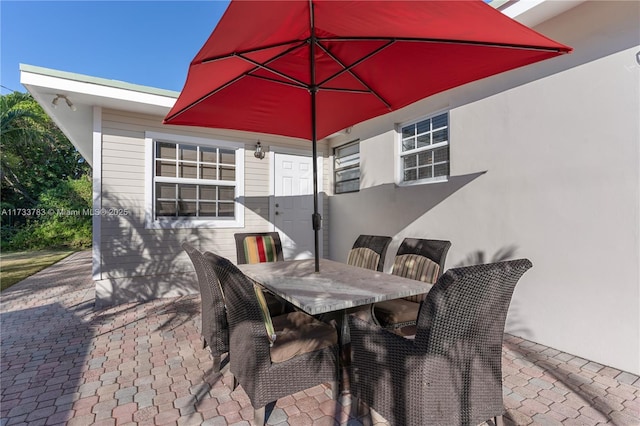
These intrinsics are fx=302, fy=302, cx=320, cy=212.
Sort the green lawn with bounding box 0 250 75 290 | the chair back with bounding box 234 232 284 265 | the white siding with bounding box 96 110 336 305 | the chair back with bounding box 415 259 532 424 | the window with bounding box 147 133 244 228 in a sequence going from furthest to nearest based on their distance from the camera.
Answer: the green lawn with bounding box 0 250 75 290 < the window with bounding box 147 133 244 228 < the white siding with bounding box 96 110 336 305 < the chair back with bounding box 234 232 284 265 < the chair back with bounding box 415 259 532 424

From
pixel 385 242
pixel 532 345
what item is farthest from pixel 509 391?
pixel 385 242

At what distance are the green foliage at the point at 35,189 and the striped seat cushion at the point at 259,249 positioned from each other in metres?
10.8

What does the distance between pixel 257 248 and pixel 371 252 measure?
155cm

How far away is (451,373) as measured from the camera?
1425 millimetres

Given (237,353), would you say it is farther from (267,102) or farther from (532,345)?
(532,345)

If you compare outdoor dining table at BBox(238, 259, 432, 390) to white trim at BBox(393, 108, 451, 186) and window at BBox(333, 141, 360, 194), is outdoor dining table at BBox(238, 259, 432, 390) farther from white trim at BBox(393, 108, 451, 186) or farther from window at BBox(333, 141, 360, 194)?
window at BBox(333, 141, 360, 194)

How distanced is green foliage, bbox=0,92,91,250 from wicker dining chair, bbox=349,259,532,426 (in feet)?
44.0

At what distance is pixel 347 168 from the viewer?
6137mm

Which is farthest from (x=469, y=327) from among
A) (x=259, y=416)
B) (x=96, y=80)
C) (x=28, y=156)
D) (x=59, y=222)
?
(x=28, y=156)

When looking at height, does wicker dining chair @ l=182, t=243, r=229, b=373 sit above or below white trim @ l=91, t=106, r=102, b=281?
below

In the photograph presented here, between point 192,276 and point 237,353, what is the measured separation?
363 centimetres

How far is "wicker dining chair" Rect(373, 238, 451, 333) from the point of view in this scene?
2.43 meters

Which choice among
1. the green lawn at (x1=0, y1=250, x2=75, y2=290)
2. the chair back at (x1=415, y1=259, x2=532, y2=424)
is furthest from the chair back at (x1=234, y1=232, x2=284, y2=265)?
the green lawn at (x1=0, y1=250, x2=75, y2=290)

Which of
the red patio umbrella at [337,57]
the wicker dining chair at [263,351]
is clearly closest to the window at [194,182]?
the red patio umbrella at [337,57]
